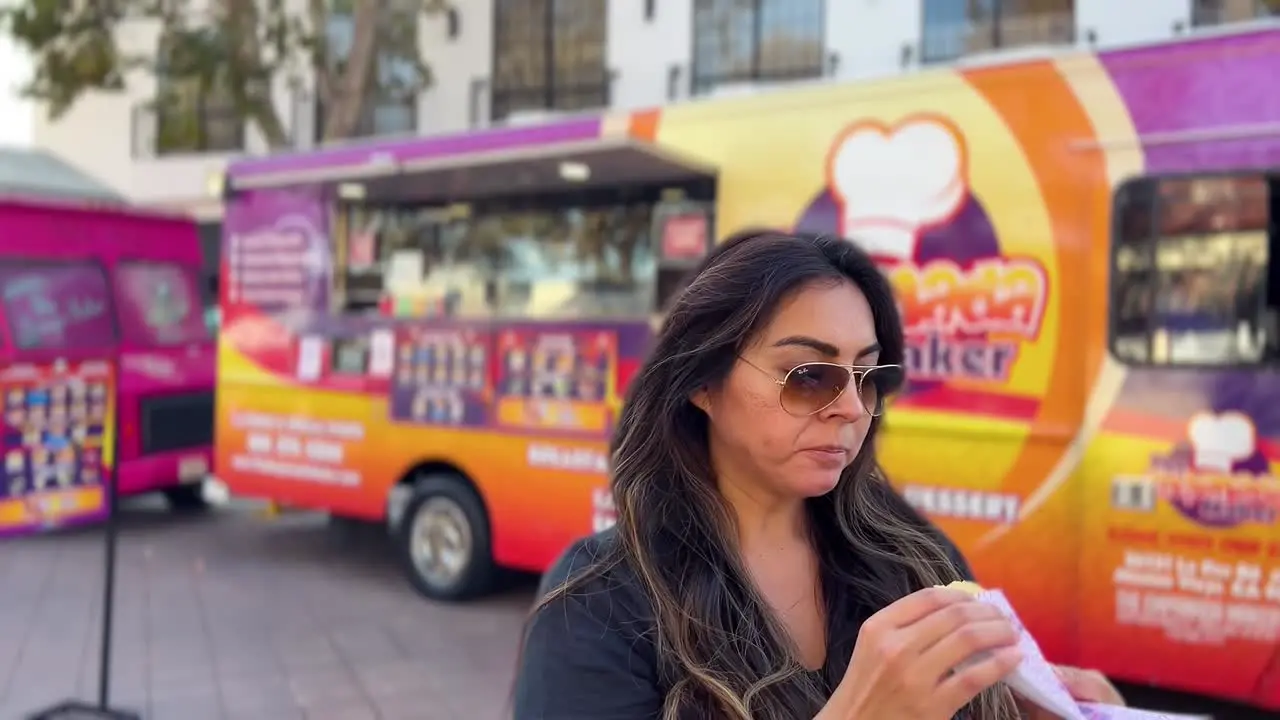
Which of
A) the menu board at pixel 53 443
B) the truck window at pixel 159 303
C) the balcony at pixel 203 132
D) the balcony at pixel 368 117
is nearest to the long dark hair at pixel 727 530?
the menu board at pixel 53 443

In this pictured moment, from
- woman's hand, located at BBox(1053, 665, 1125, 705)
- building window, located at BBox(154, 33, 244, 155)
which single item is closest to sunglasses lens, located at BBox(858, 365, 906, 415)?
woman's hand, located at BBox(1053, 665, 1125, 705)

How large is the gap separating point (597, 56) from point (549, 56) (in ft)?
3.01

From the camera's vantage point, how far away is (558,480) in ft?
18.9

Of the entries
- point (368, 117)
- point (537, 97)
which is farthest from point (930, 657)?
point (368, 117)

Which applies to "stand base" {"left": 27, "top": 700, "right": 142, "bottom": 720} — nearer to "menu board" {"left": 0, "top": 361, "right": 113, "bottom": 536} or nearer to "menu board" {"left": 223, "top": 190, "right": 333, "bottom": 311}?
"menu board" {"left": 0, "top": 361, "right": 113, "bottom": 536}

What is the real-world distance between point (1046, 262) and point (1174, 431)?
832mm

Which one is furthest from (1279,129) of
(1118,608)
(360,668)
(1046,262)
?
(360,668)

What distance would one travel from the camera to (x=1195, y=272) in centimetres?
410

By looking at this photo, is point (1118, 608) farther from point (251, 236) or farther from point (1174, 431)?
point (251, 236)

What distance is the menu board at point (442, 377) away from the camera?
20.1 ft

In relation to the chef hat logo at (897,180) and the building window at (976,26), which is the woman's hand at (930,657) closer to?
the chef hat logo at (897,180)

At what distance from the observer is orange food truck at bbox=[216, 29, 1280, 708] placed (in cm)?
396

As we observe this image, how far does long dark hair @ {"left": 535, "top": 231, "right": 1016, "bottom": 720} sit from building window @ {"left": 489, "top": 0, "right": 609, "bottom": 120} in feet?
47.2

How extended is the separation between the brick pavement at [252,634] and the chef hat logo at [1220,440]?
127 inches
